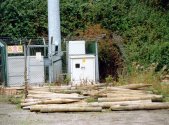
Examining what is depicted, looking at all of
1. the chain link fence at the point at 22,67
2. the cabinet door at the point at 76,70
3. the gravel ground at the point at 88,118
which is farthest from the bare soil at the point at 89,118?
the cabinet door at the point at 76,70

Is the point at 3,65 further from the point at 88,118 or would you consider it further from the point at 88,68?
the point at 88,118

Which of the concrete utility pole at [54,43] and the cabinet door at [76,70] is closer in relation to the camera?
the cabinet door at [76,70]

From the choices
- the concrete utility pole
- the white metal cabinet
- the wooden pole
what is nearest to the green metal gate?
the concrete utility pole

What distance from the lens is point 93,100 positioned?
15.6 m

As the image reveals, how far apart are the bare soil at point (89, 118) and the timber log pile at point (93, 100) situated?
25cm

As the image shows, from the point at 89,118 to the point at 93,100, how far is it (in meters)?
2.22

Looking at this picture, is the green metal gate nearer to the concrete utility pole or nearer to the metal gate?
the metal gate

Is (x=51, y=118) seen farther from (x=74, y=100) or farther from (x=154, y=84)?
(x=154, y=84)

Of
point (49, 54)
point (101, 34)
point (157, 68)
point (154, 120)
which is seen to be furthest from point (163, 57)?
point (154, 120)

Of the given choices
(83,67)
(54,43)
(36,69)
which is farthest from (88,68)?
(54,43)

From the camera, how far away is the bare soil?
12.9 m

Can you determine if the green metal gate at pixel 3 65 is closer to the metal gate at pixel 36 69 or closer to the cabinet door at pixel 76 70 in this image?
the metal gate at pixel 36 69

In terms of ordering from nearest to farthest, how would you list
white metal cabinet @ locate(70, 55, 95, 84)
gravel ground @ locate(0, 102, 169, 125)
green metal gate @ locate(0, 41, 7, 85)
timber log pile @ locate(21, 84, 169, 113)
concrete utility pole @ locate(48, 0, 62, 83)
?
gravel ground @ locate(0, 102, 169, 125)
timber log pile @ locate(21, 84, 169, 113)
green metal gate @ locate(0, 41, 7, 85)
white metal cabinet @ locate(70, 55, 95, 84)
concrete utility pole @ locate(48, 0, 62, 83)

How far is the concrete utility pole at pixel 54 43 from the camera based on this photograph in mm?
22906
